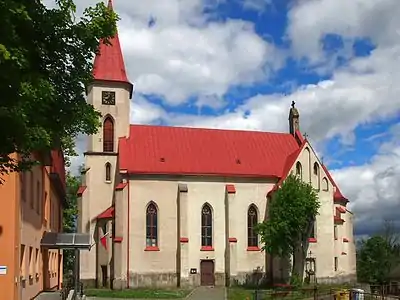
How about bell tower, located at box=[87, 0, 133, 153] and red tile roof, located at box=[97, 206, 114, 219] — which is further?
bell tower, located at box=[87, 0, 133, 153]

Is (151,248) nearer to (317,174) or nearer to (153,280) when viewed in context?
(153,280)

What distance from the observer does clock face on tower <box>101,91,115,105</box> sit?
2052 inches

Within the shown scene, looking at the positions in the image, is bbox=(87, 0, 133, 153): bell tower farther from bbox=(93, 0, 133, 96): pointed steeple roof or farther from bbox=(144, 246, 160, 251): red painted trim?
bbox=(144, 246, 160, 251): red painted trim

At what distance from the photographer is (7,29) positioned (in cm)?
977

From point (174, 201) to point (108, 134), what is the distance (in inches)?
317

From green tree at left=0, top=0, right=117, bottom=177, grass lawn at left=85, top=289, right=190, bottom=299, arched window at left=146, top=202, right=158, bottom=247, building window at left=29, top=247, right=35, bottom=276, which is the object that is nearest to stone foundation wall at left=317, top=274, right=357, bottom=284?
grass lawn at left=85, top=289, right=190, bottom=299

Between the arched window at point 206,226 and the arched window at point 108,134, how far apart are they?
9437 mm

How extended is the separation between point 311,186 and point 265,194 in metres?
4.25

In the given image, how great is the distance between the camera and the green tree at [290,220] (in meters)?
48.4

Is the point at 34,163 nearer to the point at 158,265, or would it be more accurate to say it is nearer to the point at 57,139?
the point at 57,139

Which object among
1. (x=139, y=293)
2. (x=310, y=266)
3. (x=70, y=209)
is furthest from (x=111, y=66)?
(x=310, y=266)

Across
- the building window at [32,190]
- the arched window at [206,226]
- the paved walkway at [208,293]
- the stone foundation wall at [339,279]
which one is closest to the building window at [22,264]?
the building window at [32,190]

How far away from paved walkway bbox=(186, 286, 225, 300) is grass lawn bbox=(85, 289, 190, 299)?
0.82 metres

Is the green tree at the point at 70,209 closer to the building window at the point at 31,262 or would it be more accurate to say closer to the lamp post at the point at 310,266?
the lamp post at the point at 310,266
